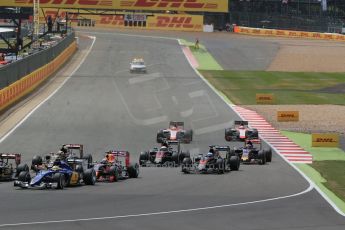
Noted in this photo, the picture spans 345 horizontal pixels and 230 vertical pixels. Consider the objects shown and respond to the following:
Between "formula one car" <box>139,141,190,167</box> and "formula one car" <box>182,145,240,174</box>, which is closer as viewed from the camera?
"formula one car" <box>182,145,240,174</box>

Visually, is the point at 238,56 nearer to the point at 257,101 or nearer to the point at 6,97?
the point at 257,101

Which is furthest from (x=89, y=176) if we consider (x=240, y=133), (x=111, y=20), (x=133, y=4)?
(x=111, y=20)

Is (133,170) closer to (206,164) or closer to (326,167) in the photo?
(206,164)

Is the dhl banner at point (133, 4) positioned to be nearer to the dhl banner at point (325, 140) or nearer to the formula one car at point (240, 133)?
the formula one car at point (240, 133)

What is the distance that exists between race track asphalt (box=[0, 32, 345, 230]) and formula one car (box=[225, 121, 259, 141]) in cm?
67

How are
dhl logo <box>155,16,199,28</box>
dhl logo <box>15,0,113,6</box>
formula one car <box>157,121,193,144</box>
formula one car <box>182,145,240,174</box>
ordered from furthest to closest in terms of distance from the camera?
dhl logo <box>155,16,199,28</box> → dhl logo <box>15,0,113,6</box> → formula one car <box>157,121,193,144</box> → formula one car <box>182,145,240,174</box>

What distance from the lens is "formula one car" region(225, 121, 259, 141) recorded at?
1681 inches

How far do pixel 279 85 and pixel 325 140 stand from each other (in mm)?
36402

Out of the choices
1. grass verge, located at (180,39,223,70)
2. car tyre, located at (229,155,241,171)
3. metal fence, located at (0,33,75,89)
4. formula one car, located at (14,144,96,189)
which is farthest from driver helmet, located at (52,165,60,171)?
grass verge, located at (180,39,223,70)

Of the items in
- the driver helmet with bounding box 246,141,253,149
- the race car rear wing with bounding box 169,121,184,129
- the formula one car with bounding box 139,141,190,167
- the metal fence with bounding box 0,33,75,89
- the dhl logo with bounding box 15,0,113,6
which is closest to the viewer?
the formula one car with bounding box 139,141,190,167

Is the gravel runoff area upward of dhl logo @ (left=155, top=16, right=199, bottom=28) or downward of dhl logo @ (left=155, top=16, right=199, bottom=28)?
downward

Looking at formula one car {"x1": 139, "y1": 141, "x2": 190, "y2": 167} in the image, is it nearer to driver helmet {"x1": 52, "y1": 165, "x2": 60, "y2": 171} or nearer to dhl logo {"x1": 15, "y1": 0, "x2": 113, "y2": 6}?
driver helmet {"x1": 52, "y1": 165, "x2": 60, "y2": 171}

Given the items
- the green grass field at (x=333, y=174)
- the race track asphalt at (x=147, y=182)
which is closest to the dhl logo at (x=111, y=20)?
the race track asphalt at (x=147, y=182)

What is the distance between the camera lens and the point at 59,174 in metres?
27.3
